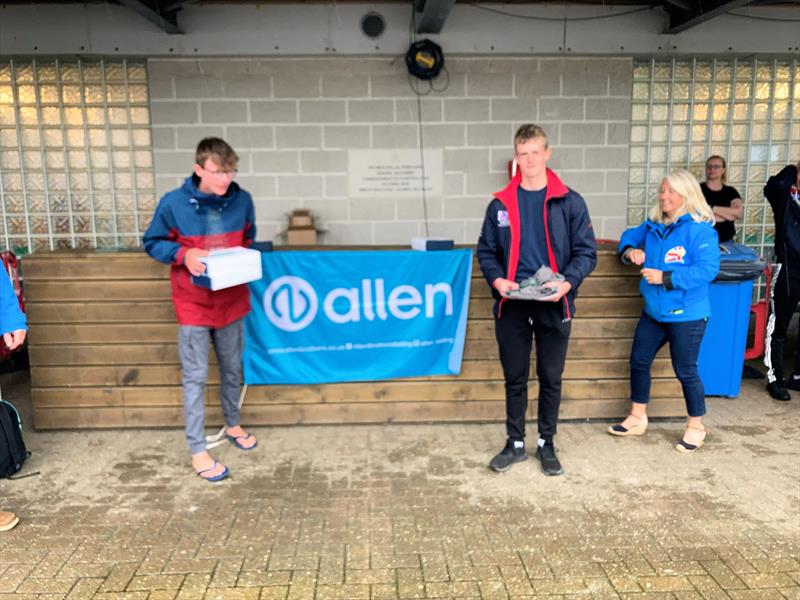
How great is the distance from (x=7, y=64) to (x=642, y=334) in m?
5.82

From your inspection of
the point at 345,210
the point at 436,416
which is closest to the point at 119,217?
the point at 345,210

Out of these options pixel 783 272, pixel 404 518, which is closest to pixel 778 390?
pixel 783 272

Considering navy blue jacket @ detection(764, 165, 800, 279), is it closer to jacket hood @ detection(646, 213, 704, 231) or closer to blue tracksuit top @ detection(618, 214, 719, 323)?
blue tracksuit top @ detection(618, 214, 719, 323)

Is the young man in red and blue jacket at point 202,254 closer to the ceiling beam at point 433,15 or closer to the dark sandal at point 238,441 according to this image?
the dark sandal at point 238,441

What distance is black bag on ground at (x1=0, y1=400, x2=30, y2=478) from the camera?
3.45 metres

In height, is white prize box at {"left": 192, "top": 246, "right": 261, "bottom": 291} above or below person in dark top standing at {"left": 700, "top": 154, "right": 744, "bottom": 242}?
below

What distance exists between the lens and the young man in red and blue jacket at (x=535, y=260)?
10.7 feet

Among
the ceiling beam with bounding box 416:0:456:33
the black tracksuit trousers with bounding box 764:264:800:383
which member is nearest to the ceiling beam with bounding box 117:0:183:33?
the ceiling beam with bounding box 416:0:456:33

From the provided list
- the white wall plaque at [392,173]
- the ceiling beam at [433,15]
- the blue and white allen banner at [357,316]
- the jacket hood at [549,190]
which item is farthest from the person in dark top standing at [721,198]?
the jacket hood at [549,190]

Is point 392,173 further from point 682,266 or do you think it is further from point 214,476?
point 214,476

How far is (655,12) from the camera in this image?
19.6 ft

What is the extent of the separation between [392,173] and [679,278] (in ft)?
10.4

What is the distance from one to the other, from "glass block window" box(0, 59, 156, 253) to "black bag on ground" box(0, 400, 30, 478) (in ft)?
9.70

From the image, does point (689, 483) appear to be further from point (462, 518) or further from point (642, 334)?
point (462, 518)
